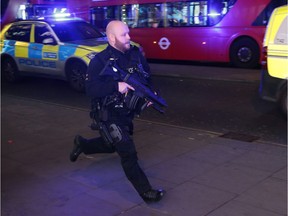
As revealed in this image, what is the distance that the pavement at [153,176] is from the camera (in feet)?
12.7

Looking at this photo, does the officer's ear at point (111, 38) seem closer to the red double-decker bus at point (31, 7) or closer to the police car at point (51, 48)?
the police car at point (51, 48)

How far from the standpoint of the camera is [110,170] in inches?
191

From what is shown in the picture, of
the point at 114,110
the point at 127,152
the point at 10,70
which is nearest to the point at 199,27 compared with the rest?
the point at 10,70

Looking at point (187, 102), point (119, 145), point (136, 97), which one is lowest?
point (187, 102)

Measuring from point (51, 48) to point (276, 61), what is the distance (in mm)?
5747

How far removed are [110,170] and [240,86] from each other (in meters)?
6.21

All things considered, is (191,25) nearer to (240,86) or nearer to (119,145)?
(240,86)

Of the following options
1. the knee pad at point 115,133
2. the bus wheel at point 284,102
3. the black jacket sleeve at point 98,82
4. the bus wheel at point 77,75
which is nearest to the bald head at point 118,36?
the black jacket sleeve at point 98,82

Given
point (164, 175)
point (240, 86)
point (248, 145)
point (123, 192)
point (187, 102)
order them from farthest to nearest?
point (240, 86) → point (187, 102) → point (248, 145) → point (164, 175) → point (123, 192)

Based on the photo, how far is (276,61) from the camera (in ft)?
21.7

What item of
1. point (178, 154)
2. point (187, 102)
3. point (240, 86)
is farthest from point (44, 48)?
point (178, 154)

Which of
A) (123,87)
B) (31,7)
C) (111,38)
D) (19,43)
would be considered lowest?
(19,43)

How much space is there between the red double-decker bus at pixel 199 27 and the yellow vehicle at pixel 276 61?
604cm

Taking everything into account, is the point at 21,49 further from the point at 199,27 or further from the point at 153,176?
the point at 153,176
